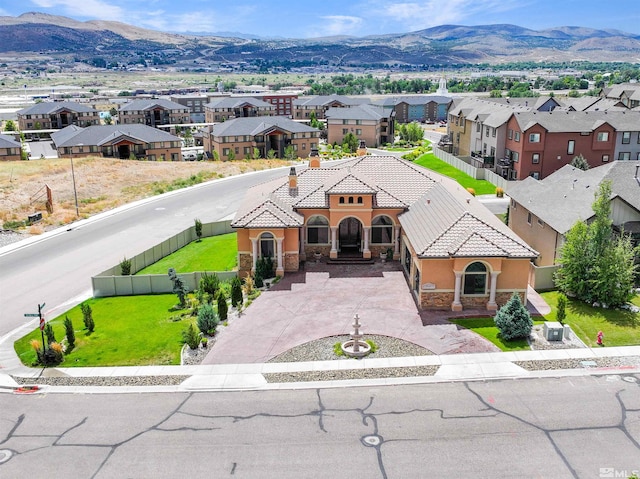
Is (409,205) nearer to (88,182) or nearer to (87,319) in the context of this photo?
(87,319)

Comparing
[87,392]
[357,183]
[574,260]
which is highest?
[357,183]

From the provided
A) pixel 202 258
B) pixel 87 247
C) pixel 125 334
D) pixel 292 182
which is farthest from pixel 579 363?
pixel 87 247

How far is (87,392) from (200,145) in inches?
4246

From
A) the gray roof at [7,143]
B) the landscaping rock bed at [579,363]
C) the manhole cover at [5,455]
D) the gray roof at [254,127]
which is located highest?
the gray roof at [254,127]

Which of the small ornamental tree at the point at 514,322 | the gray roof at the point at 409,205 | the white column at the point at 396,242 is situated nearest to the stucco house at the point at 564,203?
the gray roof at the point at 409,205

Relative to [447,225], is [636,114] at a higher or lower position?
higher

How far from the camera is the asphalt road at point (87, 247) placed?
3725 cm

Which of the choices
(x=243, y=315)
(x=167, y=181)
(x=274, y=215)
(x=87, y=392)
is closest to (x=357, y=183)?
(x=274, y=215)

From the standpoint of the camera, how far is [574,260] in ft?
108

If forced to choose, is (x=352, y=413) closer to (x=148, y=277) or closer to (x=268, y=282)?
(x=268, y=282)

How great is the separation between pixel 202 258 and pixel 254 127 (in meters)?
59.0

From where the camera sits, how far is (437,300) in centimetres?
3209

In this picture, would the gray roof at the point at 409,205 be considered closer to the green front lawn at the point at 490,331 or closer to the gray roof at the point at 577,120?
the green front lawn at the point at 490,331

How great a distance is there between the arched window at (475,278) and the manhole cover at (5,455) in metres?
23.2
